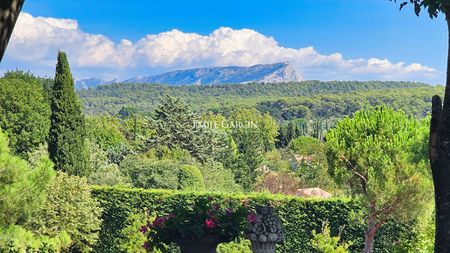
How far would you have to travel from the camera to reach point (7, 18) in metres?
2.11

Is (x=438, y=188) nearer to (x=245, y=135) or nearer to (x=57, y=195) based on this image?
(x=57, y=195)

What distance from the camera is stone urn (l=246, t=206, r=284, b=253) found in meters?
5.93

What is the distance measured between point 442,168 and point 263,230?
8.36ft

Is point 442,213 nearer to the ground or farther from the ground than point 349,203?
farther from the ground

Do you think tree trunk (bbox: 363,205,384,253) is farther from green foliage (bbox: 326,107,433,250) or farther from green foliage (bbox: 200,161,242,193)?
green foliage (bbox: 200,161,242,193)

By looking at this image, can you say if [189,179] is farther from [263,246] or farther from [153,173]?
[263,246]

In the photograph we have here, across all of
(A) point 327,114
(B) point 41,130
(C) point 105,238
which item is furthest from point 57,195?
(A) point 327,114

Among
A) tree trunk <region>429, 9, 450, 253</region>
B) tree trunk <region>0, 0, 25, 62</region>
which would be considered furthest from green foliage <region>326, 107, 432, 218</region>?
tree trunk <region>0, 0, 25, 62</region>

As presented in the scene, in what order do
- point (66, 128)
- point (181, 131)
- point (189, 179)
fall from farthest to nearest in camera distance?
point (181, 131) → point (189, 179) → point (66, 128)

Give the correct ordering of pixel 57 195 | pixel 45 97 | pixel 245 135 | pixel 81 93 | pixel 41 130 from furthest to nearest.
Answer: pixel 81 93, pixel 245 135, pixel 45 97, pixel 41 130, pixel 57 195

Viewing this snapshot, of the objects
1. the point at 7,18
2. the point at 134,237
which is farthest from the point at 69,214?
the point at 7,18

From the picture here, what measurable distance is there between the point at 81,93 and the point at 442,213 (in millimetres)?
172981

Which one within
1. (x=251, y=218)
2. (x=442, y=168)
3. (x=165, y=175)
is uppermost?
(x=442, y=168)

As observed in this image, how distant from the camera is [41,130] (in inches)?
1158
